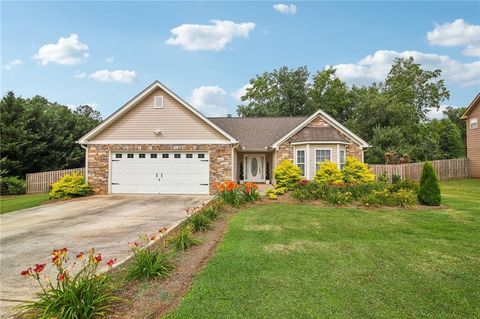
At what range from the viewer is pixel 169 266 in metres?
4.38

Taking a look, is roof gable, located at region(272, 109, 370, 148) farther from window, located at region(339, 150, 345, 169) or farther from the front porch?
the front porch

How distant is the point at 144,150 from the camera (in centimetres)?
1488

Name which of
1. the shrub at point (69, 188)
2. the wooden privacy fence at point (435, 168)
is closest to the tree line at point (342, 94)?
the wooden privacy fence at point (435, 168)

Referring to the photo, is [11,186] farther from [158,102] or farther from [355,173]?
[355,173]

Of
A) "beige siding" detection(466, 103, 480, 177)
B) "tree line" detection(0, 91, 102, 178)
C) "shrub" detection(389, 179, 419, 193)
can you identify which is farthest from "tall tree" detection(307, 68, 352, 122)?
"tree line" detection(0, 91, 102, 178)

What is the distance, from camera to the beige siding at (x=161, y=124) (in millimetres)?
14883

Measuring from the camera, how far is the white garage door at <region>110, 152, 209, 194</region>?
48.5ft

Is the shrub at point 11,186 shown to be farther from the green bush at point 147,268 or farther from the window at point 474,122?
the window at point 474,122

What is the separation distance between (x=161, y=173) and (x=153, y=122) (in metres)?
2.78

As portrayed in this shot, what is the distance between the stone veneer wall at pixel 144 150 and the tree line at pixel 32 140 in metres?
5.68

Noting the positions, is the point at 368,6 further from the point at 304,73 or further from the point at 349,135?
the point at 304,73

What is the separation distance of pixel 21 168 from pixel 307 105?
94.8 feet

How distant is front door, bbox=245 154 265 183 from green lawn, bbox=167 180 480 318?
11497 mm

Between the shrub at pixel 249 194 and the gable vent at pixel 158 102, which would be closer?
the shrub at pixel 249 194
